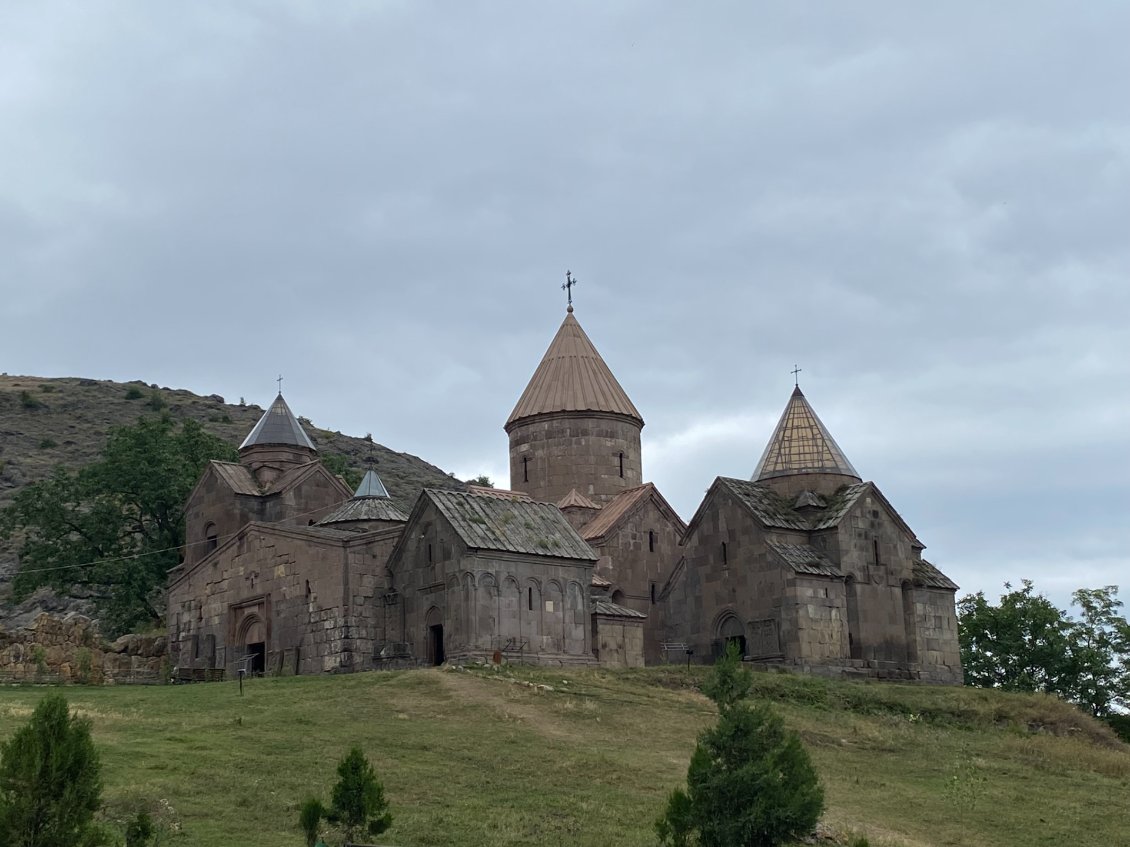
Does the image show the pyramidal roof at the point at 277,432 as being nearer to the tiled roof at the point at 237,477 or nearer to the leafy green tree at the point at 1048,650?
the tiled roof at the point at 237,477

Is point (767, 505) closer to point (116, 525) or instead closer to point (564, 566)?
point (564, 566)

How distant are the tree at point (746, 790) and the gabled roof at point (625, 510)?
61.9ft

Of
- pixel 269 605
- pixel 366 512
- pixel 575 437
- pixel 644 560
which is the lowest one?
pixel 269 605

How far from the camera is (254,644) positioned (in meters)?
32.5

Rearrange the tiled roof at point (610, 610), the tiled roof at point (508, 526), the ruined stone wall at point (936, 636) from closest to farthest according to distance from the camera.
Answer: the tiled roof at point (508, 526)
the tiled roof at point (610, 610)
the ruined stone wall at point (936, 636)

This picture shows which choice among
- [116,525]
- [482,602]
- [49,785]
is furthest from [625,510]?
[49,785]

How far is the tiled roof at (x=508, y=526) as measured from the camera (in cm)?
2945

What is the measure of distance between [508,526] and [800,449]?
26.6 ft

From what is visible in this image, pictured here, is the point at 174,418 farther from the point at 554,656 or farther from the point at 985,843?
the point at 985,843

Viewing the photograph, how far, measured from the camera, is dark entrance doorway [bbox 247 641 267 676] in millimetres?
31984

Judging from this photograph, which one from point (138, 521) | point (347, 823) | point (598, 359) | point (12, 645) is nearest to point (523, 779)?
point (347, 823)

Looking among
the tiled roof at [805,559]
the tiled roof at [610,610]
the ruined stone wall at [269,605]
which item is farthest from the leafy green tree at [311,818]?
the tiled roof at [805,559]

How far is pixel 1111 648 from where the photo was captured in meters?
41.0

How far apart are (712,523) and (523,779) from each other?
14.8 meters
